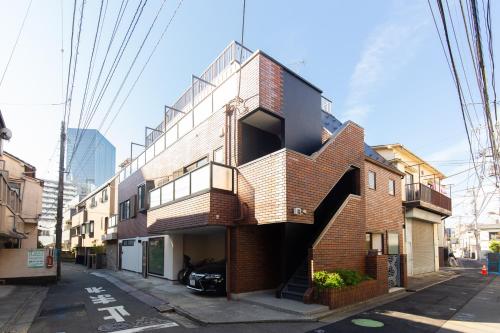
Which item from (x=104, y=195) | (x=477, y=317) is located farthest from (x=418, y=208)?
(x=104, y=195)

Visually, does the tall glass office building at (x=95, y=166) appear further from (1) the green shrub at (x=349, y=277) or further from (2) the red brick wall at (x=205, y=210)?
(1) the green shrub at (x=349, y=277)

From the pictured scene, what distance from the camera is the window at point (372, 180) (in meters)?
14.6

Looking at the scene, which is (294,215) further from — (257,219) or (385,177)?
(385,177)

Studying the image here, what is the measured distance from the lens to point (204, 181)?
11.5 meters

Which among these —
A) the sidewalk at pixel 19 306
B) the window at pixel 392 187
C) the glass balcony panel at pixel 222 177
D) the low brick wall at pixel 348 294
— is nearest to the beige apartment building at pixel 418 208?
the window at pixel 392 187

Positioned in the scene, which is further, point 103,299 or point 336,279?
point 103,299

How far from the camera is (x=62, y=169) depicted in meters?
18.3

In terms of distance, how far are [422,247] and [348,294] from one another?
48.5ft

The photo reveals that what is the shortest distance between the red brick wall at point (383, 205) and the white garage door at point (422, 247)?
6.28m

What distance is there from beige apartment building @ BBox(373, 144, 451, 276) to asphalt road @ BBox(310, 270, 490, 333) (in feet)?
21.7

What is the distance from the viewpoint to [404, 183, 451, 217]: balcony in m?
20.2

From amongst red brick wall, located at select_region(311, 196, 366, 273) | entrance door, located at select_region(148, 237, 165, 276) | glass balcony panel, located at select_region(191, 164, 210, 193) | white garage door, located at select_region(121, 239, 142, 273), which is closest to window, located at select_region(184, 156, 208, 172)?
glass balcony panel, located at select_region(191, 164, 210, 193)

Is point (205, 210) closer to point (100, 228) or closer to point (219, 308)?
point (219, 308)

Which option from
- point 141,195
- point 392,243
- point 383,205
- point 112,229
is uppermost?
point 141,195
